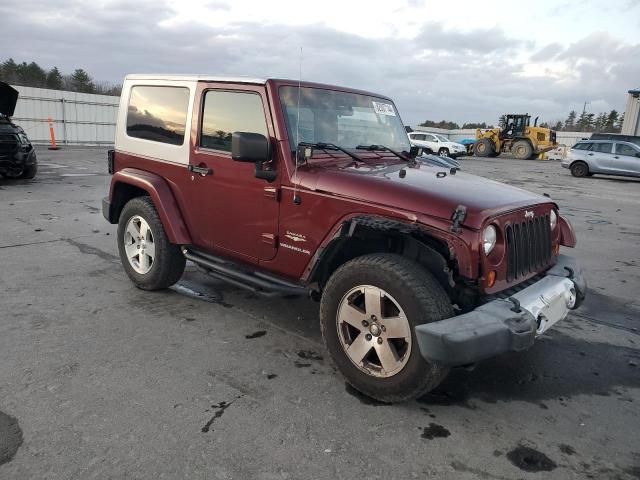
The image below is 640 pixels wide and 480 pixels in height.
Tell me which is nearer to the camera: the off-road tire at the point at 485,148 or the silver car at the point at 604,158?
the silver car at the point at 604,158

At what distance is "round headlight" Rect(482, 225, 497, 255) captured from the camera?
290 centimetres

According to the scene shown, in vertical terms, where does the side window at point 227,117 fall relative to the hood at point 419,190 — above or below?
above

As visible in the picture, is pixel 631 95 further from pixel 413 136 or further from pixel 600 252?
pixel 600 252

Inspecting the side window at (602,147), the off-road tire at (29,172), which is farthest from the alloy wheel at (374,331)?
the side window at (602,147)

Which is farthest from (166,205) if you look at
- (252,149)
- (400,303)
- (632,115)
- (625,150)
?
(632,115)

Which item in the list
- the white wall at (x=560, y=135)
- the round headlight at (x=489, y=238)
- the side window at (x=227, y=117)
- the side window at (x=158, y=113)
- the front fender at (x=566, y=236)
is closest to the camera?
the round headlight at (x=489, y=238)

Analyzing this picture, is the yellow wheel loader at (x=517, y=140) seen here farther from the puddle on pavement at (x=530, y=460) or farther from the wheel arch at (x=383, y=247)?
the puddle on pavement at (x=530, y=460)

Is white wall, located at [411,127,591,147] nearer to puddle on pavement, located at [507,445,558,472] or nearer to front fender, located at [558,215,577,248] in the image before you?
front fender, located at [558,215,577,248]

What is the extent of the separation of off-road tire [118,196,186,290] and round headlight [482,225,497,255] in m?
2.82

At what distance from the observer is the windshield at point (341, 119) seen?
3.76 meters

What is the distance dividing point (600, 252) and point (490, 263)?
544 centimetres

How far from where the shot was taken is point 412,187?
3.15m

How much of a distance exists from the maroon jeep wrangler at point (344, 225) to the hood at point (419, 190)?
0.04ft

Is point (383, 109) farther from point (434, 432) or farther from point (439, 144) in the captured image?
point (439, 144)
